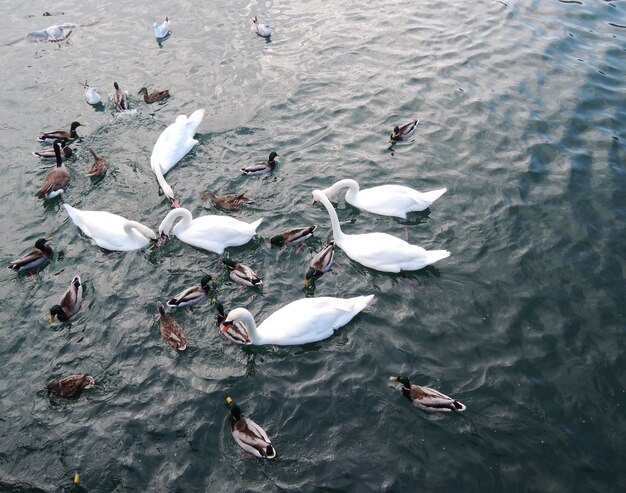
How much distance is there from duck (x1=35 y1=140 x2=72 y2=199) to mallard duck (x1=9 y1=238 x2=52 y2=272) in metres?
2.08

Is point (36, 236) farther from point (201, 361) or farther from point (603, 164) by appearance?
point (603, 164)

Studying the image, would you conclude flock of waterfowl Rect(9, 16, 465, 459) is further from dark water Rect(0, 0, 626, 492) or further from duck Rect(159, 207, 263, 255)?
dark water Rect(0, 0, 626, 492)

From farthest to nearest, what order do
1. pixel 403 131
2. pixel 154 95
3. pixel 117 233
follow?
pixel 154 95, pixel 403 131, pixel 117 233

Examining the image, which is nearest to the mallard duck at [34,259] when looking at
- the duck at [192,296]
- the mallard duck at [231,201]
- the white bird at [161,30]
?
the duck at [192,296]

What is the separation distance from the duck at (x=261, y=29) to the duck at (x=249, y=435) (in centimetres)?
1441

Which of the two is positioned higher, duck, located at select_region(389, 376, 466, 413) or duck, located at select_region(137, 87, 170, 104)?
duck, located at select_region(137, 87, 170, 104)

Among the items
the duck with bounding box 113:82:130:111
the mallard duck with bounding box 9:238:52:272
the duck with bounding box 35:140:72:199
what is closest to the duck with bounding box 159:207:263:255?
the mallard duck with bounding box 9:238:52:272

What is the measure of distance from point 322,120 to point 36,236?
8177mm

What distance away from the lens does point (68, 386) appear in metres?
8.27

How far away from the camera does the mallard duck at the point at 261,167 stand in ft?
40.9

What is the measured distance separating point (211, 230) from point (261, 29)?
10435mm

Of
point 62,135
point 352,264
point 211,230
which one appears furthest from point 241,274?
point 62,135

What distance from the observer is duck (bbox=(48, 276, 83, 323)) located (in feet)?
30.9

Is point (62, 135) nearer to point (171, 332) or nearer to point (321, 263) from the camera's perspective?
point (171, 332)
